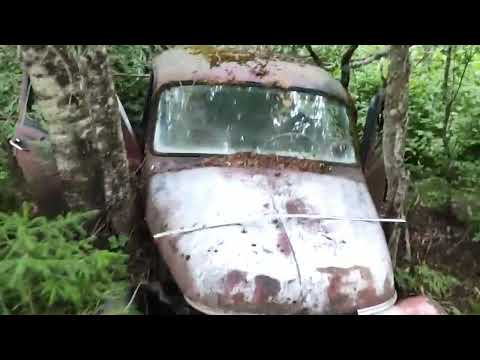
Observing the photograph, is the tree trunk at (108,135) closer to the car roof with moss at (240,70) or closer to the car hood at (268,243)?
the car hood at (268,243)

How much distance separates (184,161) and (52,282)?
1.60m

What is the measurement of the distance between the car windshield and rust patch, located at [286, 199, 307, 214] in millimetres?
625

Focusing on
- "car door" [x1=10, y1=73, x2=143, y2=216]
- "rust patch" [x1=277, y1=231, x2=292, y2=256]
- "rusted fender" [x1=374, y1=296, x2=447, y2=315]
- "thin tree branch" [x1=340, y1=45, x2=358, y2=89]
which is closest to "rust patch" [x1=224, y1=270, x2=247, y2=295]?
"rust patch" [x1=277, y1=231, x2=292, y2=256]

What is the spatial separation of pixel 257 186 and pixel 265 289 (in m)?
0.94

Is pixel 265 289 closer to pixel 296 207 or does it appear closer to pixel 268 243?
pixel 268 243

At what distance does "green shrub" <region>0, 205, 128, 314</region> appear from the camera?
290cm

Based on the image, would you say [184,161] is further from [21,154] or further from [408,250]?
[408,250]

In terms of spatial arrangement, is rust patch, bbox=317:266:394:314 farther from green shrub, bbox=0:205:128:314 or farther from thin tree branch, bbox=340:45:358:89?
thin tree branch, bbox=340:45:358:89

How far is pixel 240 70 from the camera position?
4871 millimetres

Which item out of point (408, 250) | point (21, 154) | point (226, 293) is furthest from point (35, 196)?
point (408, 250)

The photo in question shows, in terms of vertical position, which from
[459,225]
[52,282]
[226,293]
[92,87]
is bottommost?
[459,225]

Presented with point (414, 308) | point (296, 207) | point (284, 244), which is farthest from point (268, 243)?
point (414, 308)

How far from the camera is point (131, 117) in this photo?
19.5 feet

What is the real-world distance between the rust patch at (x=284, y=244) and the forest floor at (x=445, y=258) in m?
1.57
